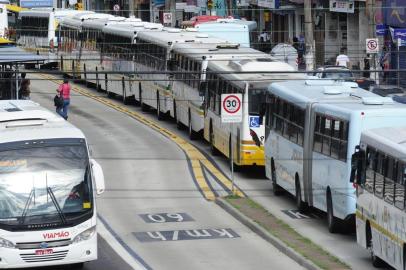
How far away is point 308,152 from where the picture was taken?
31.7 metres

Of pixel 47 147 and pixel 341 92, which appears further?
pixel 341 92

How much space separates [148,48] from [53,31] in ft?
92.8

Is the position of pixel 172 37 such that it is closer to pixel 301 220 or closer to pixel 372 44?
pixel 372 44

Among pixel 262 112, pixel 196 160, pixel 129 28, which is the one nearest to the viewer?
pixel 262 112

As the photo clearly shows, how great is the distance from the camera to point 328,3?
71250 mm

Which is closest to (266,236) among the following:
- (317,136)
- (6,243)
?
(317,136)

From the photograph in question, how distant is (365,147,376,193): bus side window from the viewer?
1000 inches

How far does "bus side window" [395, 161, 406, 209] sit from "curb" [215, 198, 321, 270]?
2274 millimetres

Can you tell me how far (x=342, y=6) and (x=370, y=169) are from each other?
138 ft

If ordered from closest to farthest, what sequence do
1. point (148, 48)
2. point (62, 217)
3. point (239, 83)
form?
point (62, 217)
point (239, 83)
point (148, 48)

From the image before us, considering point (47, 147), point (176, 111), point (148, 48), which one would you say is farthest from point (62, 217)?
point (148, 48)

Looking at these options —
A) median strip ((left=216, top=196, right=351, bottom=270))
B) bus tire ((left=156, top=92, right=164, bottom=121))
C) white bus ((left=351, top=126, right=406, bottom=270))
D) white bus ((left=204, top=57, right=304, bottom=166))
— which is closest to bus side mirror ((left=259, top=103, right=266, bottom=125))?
white bus ((left=204, top=57, right=304, bottom=166))

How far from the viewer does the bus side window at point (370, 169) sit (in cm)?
2541

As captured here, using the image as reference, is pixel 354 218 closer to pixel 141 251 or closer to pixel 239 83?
pixel 141 251
